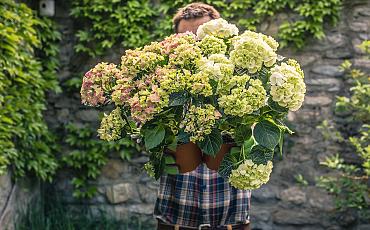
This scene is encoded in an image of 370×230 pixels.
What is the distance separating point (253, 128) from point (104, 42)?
288 cm

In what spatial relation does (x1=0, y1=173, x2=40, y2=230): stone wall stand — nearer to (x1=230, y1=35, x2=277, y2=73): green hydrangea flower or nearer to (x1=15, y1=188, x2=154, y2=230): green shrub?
(x1=15, y1=188, x2=154, y2=230): green shrub

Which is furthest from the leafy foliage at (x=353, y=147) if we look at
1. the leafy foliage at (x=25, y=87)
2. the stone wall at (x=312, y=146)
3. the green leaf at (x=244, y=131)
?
the green leaf at (x=244, y=131)

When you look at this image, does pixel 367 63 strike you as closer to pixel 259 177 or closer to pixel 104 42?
pixel 104 42

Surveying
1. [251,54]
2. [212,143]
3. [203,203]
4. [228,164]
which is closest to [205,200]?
[203,203]

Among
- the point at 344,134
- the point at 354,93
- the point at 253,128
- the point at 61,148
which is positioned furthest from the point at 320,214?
the point at 253,128

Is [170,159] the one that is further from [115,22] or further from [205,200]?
[115,22]

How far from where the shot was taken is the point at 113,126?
6.25 ft

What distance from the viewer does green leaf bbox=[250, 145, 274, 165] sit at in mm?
1847

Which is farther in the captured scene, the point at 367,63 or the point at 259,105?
the point at 367,63

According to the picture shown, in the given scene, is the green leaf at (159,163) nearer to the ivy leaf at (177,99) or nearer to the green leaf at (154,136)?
the green leaf at (154,136)

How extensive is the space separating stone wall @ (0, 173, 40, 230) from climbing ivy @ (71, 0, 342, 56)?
113cm

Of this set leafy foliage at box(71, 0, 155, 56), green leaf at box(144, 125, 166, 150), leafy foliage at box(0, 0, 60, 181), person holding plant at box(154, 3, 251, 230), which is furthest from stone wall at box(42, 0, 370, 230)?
green leaf at box(144, 125, 166, 150)

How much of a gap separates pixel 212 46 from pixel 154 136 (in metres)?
0.34

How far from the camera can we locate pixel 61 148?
4.64m
